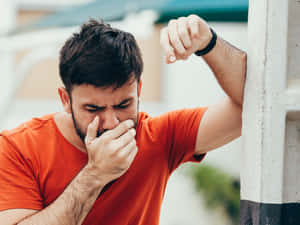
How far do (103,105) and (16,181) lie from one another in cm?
46

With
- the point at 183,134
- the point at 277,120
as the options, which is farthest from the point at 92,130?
the point at 277,120

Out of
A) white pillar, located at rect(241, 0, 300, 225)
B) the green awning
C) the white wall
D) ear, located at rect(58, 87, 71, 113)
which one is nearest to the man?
ear, located at rect(58, 87, 71, 113)

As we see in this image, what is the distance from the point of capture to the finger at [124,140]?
5.57 feet

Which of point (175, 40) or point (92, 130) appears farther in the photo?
point (92, 130)

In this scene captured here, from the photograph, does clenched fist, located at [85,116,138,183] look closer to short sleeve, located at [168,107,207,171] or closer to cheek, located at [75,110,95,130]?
cheek, located at [75,110,95,130]

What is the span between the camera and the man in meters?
1.67

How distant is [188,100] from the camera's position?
7867 millimetres

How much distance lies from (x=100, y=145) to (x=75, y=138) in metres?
0.30

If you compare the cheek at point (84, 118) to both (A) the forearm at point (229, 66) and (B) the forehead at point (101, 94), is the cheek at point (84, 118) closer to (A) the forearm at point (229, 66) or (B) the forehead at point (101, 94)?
(B) the forehead at point (101, 94)

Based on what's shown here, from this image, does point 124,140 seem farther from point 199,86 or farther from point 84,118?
point 199,86

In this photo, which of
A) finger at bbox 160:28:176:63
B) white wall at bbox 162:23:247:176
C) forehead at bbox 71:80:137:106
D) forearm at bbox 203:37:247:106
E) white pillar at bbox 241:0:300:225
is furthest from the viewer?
white wall at bbox 162:23:247:176

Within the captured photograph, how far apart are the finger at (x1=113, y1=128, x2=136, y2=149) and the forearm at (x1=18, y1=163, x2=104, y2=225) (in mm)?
141

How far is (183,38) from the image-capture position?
1.48m

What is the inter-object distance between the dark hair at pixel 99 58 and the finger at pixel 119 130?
153 mm
